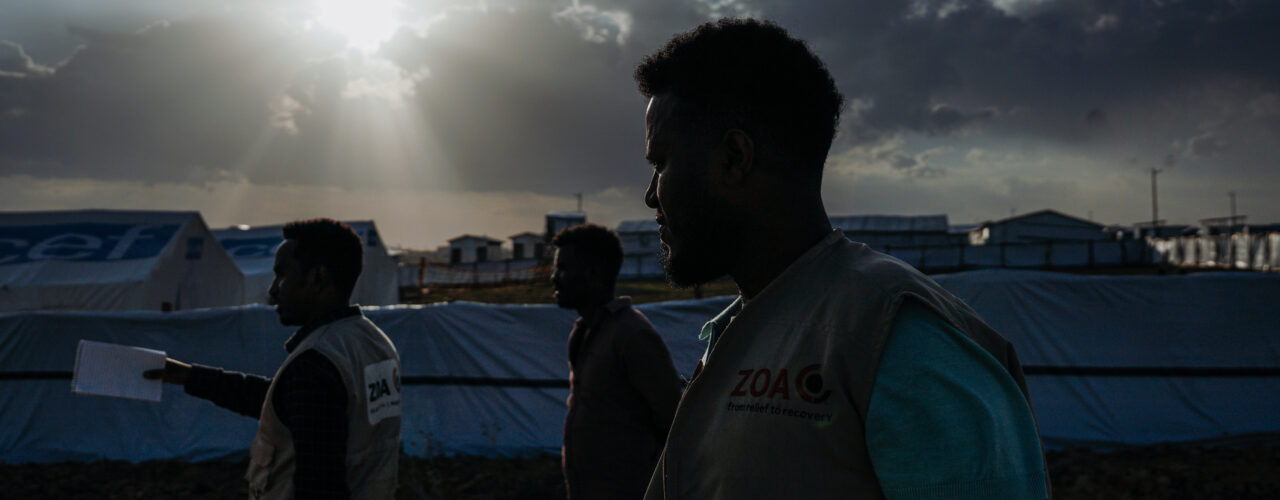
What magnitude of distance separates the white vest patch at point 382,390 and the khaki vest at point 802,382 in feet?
6.21

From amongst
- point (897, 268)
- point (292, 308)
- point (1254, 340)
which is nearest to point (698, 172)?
point (897, 268)

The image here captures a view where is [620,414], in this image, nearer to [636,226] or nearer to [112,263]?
[112,263]

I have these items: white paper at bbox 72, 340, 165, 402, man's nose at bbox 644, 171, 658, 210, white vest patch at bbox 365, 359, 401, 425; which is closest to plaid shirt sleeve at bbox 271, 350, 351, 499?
white vest patch at bbox 365, 359, 401, 425

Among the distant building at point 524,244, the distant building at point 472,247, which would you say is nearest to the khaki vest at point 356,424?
the distant building at point 524,244

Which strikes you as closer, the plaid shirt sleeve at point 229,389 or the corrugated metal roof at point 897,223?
the plaid shirt sleeve at point 229,389

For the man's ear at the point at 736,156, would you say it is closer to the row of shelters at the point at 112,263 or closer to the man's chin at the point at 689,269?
the man's chin at the point at 689,269

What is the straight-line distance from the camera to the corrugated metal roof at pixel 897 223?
52719mm

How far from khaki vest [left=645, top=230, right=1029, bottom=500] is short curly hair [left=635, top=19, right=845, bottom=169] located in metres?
0.23

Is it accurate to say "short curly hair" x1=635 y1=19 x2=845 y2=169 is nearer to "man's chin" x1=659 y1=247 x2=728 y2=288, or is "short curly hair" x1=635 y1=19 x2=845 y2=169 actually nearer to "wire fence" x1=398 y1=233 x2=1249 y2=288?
"man's chin" x1=659 y1=247 x2=728 y2=288

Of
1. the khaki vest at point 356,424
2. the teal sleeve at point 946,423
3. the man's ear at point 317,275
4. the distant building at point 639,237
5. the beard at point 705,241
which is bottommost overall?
the khaki vest at point 356,424

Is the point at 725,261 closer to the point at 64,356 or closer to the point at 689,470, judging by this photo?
the point at 689,470

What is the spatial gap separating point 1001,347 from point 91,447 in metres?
11.2

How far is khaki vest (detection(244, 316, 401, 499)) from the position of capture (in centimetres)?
265

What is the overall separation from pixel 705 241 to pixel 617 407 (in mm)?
2184
